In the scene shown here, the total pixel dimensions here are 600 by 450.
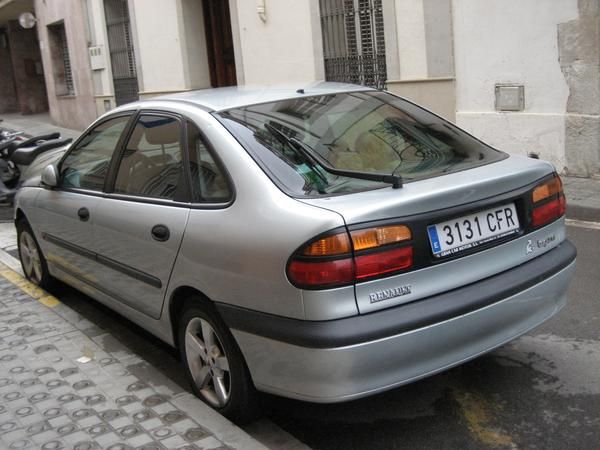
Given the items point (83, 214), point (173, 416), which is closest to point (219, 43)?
point (83, 214)

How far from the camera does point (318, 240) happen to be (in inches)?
117

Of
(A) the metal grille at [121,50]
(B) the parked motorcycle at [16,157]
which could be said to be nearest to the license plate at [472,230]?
(B) the parked motorcycle at [16,157]

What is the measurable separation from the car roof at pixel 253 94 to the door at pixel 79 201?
44 cm

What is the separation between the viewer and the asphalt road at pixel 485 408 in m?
3.32

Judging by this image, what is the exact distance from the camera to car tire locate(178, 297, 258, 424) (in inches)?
134

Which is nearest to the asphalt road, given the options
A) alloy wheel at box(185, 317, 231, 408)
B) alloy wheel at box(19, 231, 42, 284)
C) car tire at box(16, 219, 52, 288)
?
alloy wheel at box(185, 317, 231, 408)

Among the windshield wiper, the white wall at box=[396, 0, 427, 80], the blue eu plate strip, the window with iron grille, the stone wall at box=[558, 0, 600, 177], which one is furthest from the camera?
the window with iron grille

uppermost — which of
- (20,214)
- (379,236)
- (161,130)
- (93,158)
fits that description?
(161,130)

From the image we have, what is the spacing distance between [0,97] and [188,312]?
87.5 ft

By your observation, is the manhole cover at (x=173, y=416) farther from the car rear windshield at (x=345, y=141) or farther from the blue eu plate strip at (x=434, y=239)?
the blue eu plate strip at (x=434, y=239)

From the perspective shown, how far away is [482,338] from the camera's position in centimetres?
328

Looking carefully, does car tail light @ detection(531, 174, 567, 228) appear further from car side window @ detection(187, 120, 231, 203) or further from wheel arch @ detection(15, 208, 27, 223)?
wheel arch @ detection(15, 208, 27, 223)

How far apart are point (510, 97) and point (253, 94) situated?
220 inches

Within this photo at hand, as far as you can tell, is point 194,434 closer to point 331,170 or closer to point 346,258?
point 346,258
